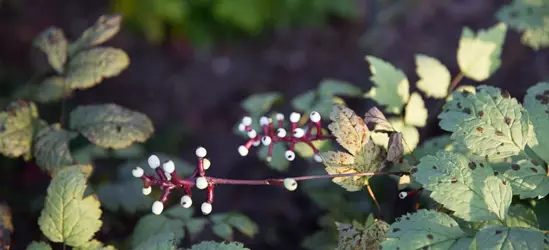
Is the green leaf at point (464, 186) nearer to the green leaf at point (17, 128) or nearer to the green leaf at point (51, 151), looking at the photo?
the green leaf at point (51, 151)

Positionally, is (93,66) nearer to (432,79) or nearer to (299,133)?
(299,133)

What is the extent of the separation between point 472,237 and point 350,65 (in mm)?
2083

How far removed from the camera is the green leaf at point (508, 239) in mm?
965

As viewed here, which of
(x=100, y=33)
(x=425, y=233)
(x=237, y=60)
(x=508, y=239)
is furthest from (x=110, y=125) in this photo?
(x=237, y=60)

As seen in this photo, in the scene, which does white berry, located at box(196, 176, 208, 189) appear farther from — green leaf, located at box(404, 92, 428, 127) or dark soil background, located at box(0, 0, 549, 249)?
dark soil background, located at box(0, 0, 549, 249)

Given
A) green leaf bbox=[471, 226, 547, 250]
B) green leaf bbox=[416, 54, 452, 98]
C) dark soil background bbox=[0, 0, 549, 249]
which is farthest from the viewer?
dark soil background bbox=[0, 0, 549, 249]

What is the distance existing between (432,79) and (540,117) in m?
0.36

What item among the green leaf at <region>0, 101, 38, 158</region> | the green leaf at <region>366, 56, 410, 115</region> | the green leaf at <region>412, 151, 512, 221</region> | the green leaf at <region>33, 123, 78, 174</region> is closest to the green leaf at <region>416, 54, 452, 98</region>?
the green leaf at <region>366, 56, 410, 115</region>

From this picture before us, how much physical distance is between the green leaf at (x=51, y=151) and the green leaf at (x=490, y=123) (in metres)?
0.96

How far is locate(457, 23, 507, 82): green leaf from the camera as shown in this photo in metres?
1.51

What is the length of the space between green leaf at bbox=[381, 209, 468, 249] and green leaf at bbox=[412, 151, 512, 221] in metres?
0.03

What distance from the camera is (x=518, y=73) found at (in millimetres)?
Answer: 2688

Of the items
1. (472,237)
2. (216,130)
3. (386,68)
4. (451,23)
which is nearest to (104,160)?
(216,130)

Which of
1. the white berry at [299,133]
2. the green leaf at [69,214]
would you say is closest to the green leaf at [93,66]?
the green leaf at [69,214]
